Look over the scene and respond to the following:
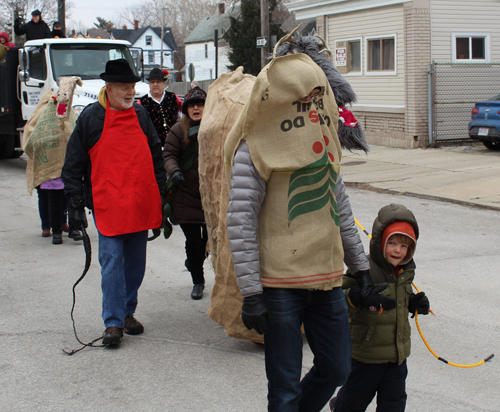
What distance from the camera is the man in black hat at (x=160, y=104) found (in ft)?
23.9

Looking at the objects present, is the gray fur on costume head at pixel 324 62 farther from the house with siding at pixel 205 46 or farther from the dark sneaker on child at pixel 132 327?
the house with siding at pixel 205 46

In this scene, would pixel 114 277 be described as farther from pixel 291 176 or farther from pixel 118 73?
pixel 291 176

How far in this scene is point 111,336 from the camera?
443 centimetres

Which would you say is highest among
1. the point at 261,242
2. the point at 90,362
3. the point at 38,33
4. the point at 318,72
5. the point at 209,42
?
the point at 209,42

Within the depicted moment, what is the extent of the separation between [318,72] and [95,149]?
225 cm

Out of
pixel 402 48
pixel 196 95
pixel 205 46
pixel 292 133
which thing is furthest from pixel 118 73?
pixel 205 46

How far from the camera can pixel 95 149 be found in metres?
4.55

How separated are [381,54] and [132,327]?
46.7 feet

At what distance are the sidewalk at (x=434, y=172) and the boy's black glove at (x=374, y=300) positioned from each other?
677 centimetres

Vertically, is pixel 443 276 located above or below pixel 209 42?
below

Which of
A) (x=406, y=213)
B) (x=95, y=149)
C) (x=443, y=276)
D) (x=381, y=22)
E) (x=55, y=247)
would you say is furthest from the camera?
(x=381, y=22)

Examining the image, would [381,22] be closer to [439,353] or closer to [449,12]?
[449,12]

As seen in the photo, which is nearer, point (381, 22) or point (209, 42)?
point (381, 22)

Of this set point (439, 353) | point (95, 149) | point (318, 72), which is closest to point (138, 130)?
point (95, 149)
